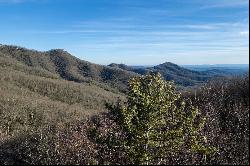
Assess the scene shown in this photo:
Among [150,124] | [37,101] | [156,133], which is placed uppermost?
[150,124]

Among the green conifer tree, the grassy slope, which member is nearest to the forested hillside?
the green conifer tree

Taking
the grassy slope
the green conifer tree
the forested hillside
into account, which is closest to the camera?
the green conifer tree

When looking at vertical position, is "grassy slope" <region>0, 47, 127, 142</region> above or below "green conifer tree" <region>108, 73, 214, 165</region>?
below

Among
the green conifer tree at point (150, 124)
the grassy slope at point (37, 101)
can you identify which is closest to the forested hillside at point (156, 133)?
the green conifer tree at point (150, 124)

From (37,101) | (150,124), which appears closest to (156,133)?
(150,124)

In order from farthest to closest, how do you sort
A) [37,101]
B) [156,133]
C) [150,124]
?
[37,101] < [156,133] < [150,124]

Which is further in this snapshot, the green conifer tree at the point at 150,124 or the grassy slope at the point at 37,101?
the grassy slope at the point at 37,101

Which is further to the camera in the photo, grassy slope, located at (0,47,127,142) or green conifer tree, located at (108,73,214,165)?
grassy slope, located at (0,47,127,142)

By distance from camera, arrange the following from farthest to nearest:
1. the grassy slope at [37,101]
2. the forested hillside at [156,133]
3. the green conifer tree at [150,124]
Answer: the grassy slope at [37,101], the forested hillside at [156,133], the green conifer tree at [150,124]

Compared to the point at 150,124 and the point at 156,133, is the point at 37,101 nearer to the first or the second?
the point at 156,133

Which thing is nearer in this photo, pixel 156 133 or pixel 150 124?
pixel 150 124

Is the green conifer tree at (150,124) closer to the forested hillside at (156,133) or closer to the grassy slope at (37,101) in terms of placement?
the forested hillside at (156,133)

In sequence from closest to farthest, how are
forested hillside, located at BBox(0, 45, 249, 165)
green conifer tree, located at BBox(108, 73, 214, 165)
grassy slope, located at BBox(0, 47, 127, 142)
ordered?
green conifer tree, located at BBox(108, 73, 214, 165)
forested hillside, located at BBox(0, 45, 249, 165)
grassy slope, located at BBox(0, 47, 127, 142)

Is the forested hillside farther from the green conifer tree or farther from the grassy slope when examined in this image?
the grassy slope
